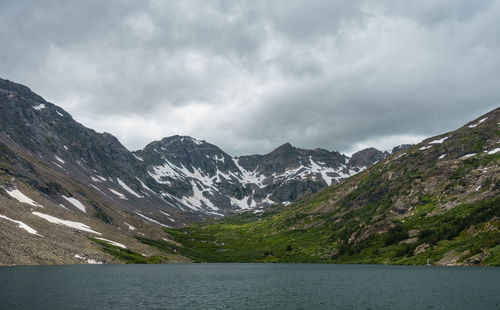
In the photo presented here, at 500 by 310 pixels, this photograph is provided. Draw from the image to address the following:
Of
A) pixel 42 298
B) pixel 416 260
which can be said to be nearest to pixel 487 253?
pixel 416 260

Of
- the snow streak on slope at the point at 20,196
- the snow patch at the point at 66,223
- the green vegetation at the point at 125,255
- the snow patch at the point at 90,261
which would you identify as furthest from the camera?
the snow streak on slope at the point at 20,196

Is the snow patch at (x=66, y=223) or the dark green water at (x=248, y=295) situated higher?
the snow patch at (x=66, y=223)

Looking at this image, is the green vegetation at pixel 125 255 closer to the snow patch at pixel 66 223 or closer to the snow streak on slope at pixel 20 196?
the snow patch at pixel 66 223

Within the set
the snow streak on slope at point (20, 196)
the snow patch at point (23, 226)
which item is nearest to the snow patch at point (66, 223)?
the snow streak on slope at point (20, 196)

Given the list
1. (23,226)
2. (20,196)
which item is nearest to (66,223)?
(20,196)

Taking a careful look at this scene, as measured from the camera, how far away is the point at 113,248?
168 m

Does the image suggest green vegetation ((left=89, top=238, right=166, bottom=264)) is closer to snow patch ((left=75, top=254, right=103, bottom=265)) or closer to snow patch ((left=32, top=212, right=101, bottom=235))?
snow patch ((left=75, top=254, right=103, bottom=265))

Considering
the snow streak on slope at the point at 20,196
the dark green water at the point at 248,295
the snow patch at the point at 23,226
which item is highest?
the snow streak on slope at the point at 20,196

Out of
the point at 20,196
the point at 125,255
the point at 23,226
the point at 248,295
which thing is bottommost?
the point at 248,295

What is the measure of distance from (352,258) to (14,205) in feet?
537

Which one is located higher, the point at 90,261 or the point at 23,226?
the point at 23,226

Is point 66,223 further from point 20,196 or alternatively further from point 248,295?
point 248,295

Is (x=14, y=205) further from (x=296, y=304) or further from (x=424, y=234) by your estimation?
(x=424, y=234)

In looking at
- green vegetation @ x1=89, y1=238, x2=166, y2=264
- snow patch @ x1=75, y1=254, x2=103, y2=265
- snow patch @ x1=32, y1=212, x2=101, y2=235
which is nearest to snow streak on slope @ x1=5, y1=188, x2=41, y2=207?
snow patch @ x1=32, y1=212, x2=101, y2=235
